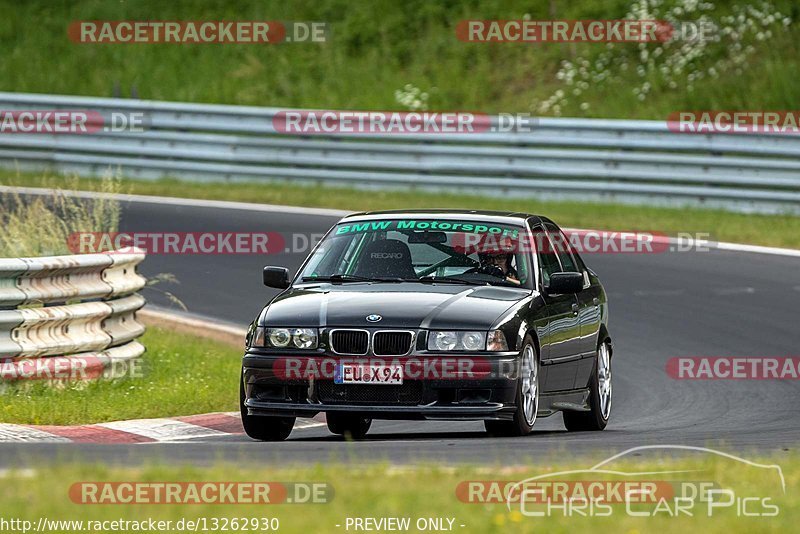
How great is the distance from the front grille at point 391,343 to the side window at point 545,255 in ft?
5.04

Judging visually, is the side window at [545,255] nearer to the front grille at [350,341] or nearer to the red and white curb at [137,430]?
the front grille at [350,341]

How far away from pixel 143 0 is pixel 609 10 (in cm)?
1020

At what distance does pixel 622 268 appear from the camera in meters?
17.8

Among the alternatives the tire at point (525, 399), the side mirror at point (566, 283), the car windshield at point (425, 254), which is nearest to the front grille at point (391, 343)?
the tire at point (525, 399)

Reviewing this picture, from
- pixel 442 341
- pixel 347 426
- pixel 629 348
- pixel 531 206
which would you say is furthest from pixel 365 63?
pixel 442 341

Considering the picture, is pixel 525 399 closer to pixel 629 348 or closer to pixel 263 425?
pixel 263 425

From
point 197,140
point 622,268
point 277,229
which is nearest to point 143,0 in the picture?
point 197,140

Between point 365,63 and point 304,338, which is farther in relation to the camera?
point 365,63

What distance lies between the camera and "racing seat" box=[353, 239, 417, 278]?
10.5 m

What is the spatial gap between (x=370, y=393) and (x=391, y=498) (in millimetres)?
3097

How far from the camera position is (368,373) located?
30.9ft

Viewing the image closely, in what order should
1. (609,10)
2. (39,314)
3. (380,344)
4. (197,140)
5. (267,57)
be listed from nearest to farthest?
(380,344), (39,314), (197,140), (609,10), (267,57)

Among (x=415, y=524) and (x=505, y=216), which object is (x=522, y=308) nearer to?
(x=505, y=216)

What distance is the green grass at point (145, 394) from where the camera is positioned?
34.9 ft
